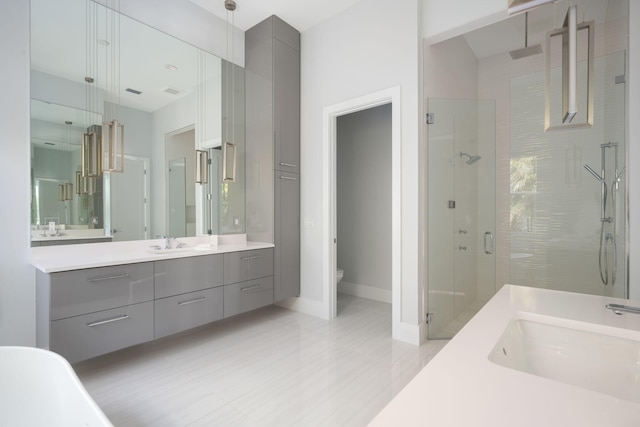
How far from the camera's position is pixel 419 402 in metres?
0.60

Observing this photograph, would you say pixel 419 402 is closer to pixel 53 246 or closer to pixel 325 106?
pixel 53 246

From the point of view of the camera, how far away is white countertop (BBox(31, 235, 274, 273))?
6.57 ft

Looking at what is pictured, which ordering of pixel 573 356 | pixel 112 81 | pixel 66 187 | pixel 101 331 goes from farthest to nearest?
pixel 112 81 → pixel 66 187 → pixel 101 331 → pixel 573 356

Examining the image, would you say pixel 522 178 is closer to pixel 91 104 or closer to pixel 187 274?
pixel 187 274

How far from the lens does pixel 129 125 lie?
2.65 meters

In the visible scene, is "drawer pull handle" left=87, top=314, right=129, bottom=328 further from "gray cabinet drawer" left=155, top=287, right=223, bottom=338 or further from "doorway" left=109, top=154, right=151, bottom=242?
"doorway" left=109, top=154, right=151, bottom=242

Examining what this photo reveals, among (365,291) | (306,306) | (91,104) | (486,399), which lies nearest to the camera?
(486,399)

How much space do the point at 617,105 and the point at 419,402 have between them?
2772 mm

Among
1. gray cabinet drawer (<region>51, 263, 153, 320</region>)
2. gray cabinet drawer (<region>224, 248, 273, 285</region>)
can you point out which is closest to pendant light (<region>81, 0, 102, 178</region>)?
gray cabinet drawer (<region>51, 263, 153, 320</region>)

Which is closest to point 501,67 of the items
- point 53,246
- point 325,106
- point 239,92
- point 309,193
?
point 325,106

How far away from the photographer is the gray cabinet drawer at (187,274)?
2.36 meters

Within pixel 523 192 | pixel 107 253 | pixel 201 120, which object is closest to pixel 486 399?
pixel 107 253

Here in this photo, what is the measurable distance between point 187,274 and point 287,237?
3.92ft

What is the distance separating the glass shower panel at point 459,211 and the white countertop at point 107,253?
1838mm
